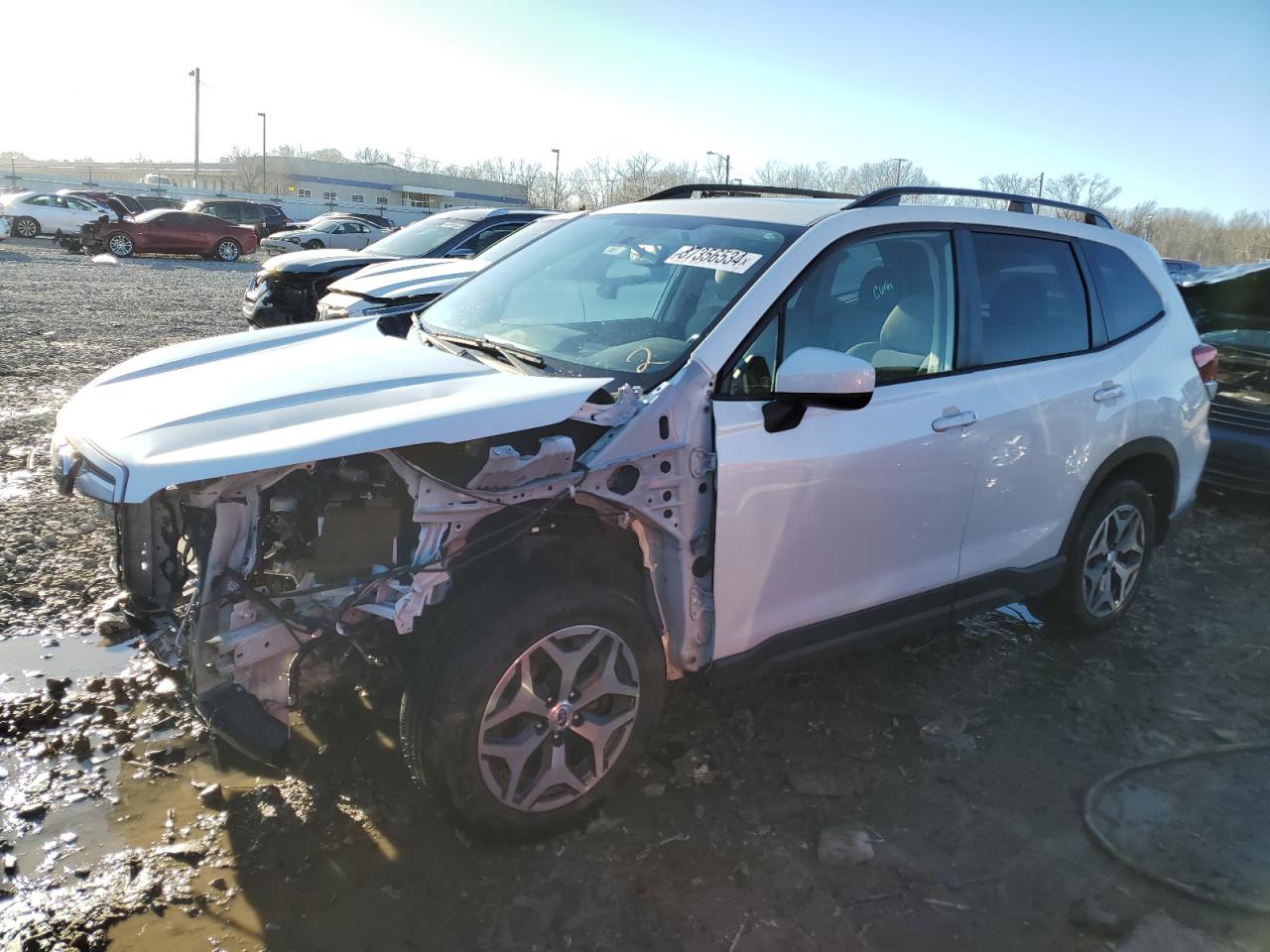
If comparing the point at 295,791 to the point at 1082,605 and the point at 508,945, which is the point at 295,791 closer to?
the point at 508,945

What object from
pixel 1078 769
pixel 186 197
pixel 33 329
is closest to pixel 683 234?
pixel 1078 769

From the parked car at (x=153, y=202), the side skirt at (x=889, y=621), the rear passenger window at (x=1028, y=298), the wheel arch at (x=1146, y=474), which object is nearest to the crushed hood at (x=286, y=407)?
the side skirt at (x=889, y=621)

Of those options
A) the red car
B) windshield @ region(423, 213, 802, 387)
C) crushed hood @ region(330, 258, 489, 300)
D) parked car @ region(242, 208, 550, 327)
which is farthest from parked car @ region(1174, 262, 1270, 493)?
the red car

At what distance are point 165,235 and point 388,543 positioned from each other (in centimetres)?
2812

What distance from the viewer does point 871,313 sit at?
3.44 meters

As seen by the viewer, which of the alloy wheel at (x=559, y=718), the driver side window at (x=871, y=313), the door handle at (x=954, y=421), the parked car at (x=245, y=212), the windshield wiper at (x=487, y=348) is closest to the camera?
the alloy wheel at (x=559, y=718)

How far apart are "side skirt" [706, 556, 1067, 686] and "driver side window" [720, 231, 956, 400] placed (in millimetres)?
873

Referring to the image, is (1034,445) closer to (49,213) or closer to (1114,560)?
(1114,560)

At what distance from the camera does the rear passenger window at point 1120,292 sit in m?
4.20

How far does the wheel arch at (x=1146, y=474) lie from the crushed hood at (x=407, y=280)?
4917mm

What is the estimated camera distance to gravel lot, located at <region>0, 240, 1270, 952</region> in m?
2.58

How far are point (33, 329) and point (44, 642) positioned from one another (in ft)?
31.8

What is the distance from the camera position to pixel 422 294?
25.6 ft

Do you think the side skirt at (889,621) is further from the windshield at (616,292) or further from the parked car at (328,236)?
the parked car at (328,236)
